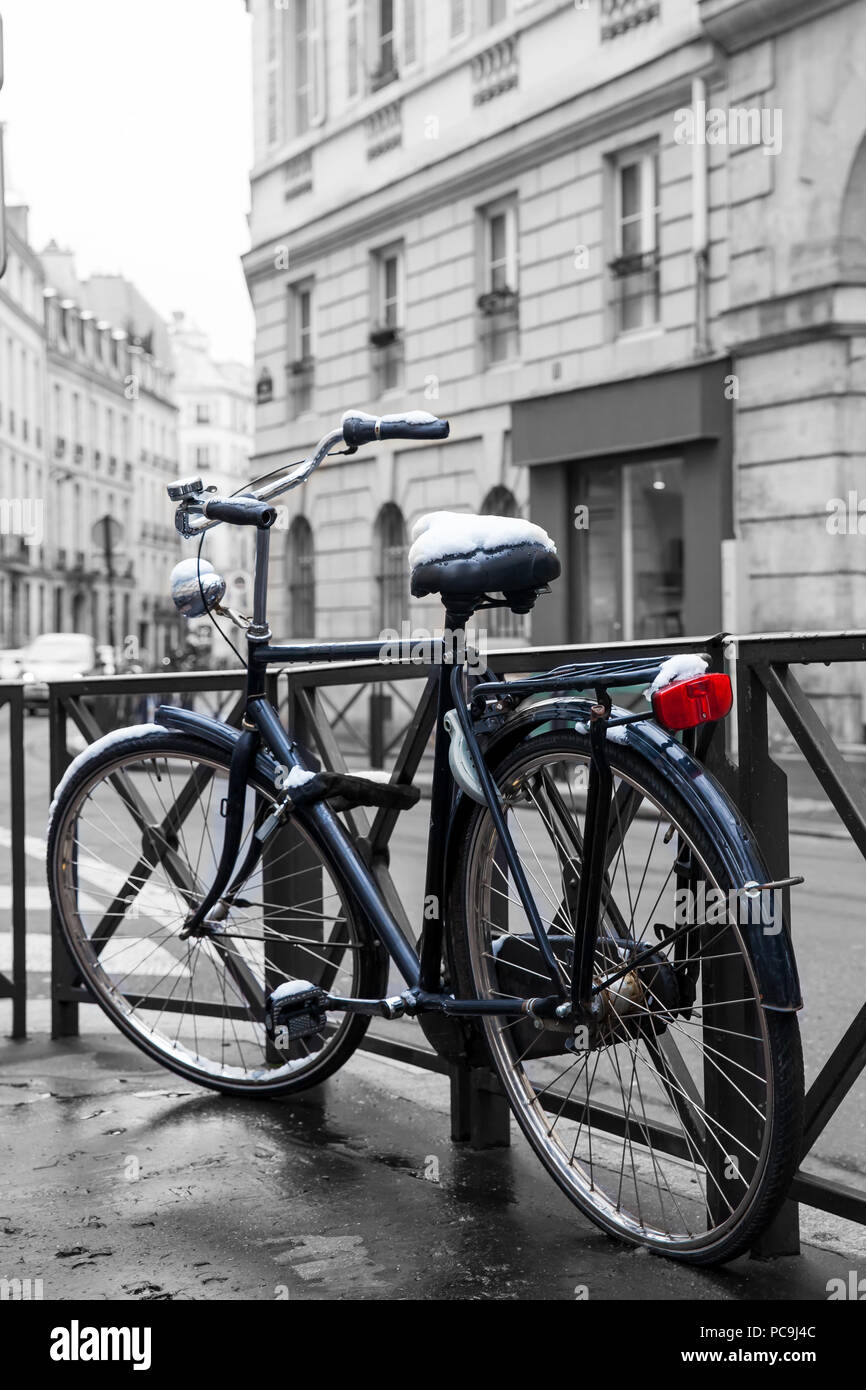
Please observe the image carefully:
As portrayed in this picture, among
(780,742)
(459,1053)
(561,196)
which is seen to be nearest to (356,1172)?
(459,1053)

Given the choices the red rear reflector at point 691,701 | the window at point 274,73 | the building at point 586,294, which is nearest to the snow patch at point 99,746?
the red rear reflector at point 691,701

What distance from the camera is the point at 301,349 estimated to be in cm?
2422

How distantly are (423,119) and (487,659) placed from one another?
19.1 metres

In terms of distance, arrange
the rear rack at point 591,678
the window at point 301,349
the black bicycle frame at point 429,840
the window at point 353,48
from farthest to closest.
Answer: the window at point 301,349, the window at point 353,48, the black bicycle frame at point 429,840, the rear rack at point 591,678

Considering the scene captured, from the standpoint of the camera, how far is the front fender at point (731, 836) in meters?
2.54

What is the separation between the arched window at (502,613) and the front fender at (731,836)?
15.5m

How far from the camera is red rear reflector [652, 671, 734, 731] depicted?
2.60 meters

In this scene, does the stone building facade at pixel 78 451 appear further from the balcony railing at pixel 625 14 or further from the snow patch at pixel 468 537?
the snow patch at pixel 468 537

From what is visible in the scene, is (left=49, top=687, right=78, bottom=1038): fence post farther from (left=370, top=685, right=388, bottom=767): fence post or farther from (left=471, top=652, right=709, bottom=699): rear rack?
(left=370, top=685, right=388, bottom=767): fence post

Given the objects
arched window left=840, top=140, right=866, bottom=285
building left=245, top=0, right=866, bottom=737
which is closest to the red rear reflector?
building left=245, top=0, right=866, bottom=737

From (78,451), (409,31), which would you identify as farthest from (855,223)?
(78,451)

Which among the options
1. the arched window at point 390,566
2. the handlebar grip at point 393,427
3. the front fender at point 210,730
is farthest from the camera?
the arched window at point 390,566

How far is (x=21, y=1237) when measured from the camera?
304 cm
